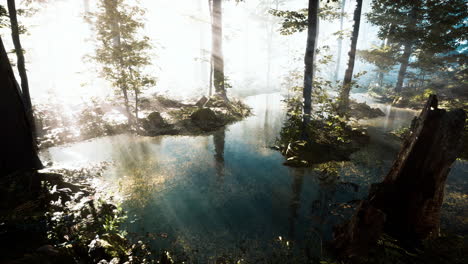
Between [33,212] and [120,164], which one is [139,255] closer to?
[33,212]

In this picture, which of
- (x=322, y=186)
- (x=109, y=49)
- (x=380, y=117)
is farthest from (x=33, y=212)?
(x=380, y=117)

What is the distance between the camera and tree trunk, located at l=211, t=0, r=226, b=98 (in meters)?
19.5

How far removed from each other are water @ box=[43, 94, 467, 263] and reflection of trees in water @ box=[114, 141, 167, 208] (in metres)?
0.03

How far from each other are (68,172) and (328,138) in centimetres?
1102

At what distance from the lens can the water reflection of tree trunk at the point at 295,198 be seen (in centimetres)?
508

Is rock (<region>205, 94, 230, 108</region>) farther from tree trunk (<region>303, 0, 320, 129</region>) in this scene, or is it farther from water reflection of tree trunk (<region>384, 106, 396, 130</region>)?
water reflection of tree trunk (<region>384, 106, 396, 130</region>)

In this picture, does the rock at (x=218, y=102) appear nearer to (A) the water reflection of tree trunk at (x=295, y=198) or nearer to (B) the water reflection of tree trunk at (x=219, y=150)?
(B) the water reflection of tree trunk at (x=219, y=150)

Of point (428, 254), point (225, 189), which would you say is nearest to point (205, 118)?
point (225, 189)

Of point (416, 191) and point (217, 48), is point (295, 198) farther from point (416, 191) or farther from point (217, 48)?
point (217, 48)

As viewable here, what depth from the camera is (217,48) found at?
65.8 ft

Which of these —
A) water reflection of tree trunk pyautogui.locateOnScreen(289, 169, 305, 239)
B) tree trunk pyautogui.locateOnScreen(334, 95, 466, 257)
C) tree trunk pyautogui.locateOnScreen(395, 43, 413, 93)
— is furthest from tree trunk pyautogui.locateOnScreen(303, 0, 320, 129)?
tree trunk pyautogui.locateOnScreen(395, 43, 413, 93)

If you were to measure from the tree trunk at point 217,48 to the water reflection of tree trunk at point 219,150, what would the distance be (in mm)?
7842

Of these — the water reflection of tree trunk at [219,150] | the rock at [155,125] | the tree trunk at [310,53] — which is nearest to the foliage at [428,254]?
the water reflection of tree trunk at [219,150]

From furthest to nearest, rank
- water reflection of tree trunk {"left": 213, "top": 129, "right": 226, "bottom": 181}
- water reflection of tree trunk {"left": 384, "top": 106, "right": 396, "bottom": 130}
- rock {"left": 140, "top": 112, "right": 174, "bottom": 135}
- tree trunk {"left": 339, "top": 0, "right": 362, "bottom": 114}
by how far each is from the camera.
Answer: tree trunk {"left": 339, "top": 0, "right": 362, "bottom": 114}
water reflection of tree trunk {"left": 384, "top": 106, "right": 396, "bottom": 130}
rock {"left": 140, "top": 112, "right": 174, "bottom": 135}
water reflection of tree trunk {"left": 213, "top": 129, "right": 226, "bottom": 181}
